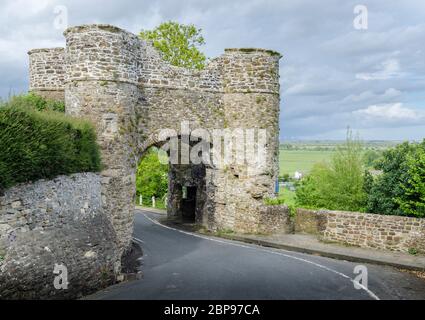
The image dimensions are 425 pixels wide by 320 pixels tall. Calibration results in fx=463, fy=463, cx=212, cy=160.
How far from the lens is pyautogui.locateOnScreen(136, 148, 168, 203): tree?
144 ft

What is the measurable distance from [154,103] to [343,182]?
68.8ft

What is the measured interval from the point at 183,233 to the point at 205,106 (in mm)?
7109

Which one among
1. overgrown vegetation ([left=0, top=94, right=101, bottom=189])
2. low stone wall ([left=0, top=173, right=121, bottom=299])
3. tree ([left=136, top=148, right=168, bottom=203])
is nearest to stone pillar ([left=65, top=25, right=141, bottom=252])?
low stone wall ([left=0, top=173, right=121, bottom=299])

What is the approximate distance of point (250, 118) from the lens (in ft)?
76.4

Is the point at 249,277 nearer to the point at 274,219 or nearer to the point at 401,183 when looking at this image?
the point at 274,219

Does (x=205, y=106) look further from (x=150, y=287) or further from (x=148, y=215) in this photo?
(x=148, y=215)

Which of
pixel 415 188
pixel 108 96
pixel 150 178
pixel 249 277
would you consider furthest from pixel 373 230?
pixel 150 178

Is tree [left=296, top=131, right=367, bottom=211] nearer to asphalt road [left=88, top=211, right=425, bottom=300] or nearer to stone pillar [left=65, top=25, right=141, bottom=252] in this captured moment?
asphalt road [left=88, top=211, right=425, bottom=300]

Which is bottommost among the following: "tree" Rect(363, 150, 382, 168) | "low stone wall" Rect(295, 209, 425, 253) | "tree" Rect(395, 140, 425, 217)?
"low stone wall" Rect(295, 209, 425, 253)

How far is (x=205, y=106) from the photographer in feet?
73.8

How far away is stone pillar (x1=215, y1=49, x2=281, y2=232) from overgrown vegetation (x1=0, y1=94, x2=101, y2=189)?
9624 mm

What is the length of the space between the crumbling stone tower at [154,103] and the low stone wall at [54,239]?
3.24 meters

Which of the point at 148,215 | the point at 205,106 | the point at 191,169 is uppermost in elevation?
the point at 205,106
